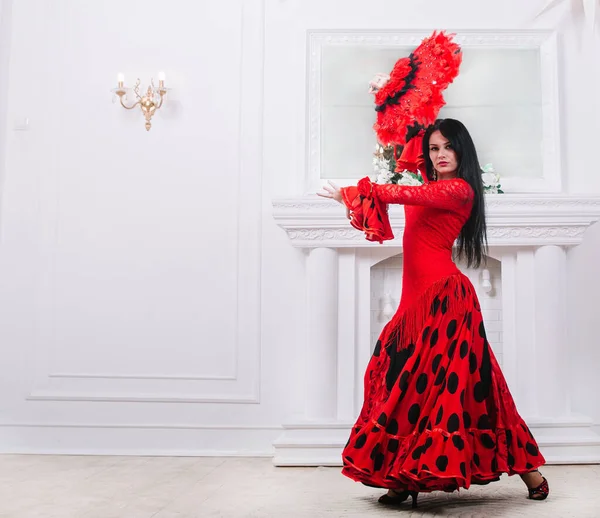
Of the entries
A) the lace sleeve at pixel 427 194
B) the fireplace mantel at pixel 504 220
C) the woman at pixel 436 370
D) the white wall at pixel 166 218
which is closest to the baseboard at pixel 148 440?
the white wall at pixel 166 218

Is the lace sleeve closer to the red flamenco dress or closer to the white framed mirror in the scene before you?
the red flamenco dress

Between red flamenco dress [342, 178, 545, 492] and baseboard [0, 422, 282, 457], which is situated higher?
red flamenco dress [342, 178, 545, 492]

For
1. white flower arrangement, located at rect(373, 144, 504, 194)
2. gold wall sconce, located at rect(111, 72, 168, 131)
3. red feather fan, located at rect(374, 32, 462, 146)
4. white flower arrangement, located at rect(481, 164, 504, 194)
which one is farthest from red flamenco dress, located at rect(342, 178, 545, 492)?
gold wall sconce, located at rect(111, 72, 168, 131)

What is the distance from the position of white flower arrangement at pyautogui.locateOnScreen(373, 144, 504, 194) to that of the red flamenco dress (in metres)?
1.23

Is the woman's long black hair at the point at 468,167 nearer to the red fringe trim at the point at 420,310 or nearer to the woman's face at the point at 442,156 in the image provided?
the woman's face at the point at 442,156

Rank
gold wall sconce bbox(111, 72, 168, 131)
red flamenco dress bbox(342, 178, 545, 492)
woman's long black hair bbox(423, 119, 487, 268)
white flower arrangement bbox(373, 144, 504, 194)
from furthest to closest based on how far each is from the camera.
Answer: gold wall sconce bbox(111, 72, 168, 131) < white flower arrangement bbox(373, 144, 504, 194) < woman's long black hair bbox(423, 119, 487, 268) < red flamenco dress bbox(342, 178, 545, 492)

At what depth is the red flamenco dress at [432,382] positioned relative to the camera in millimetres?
2453

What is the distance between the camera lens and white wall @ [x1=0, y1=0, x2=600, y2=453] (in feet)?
13.2

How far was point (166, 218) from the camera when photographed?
414 cm

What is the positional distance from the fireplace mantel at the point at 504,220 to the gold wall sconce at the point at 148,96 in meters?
0.98

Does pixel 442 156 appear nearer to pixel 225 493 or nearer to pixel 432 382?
pixel 432 382

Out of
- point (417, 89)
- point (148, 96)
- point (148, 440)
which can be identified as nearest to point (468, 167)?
point (417, 89)

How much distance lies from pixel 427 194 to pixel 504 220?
1420mm

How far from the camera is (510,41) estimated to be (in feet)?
13.7
